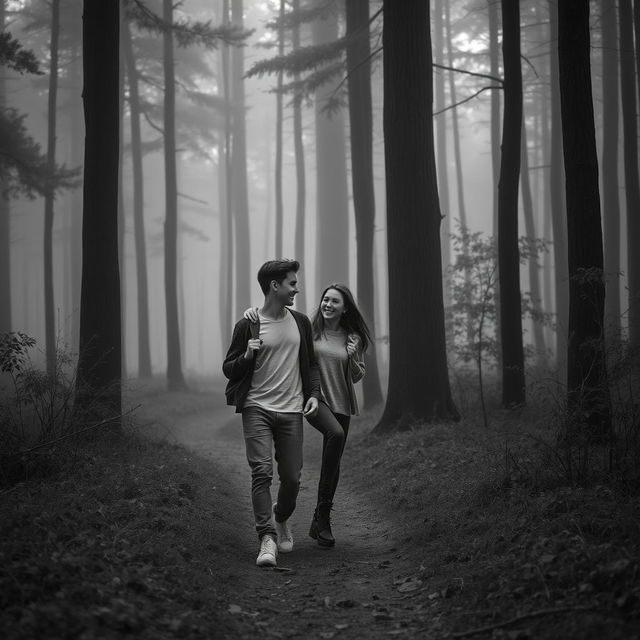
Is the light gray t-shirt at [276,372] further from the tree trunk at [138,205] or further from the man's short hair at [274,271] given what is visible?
the tree trunk at [138,205]

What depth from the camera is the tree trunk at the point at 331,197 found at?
2520 centimetres

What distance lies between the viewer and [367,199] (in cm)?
1516

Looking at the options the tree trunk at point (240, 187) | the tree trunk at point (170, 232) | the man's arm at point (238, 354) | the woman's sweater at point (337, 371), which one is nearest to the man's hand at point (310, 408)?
the woman's sweater at point (337, 371)

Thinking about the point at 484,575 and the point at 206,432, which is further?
the point at 206,432

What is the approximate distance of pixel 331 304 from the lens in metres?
5.97

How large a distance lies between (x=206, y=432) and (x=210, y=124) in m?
20.6

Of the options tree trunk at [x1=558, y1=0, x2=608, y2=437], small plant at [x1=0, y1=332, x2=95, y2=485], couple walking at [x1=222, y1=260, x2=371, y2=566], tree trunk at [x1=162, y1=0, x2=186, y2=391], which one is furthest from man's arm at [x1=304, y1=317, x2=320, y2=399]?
tree trunk at [x1=162, y1=0, x2=186, y2=391]

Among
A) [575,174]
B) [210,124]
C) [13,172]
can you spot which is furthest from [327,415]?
[210,124]

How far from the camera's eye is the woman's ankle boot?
5.78 metres

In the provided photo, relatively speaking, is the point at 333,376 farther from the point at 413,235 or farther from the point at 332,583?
the point at 413,235

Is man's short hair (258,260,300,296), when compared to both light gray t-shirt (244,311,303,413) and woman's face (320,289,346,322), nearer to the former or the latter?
light gray t-shirt (244,311,303,413)

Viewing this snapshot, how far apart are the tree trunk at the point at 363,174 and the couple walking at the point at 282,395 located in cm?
878

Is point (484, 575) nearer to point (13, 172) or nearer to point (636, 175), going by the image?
point (636, 175)

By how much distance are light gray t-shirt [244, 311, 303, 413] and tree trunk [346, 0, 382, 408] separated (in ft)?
30.1
